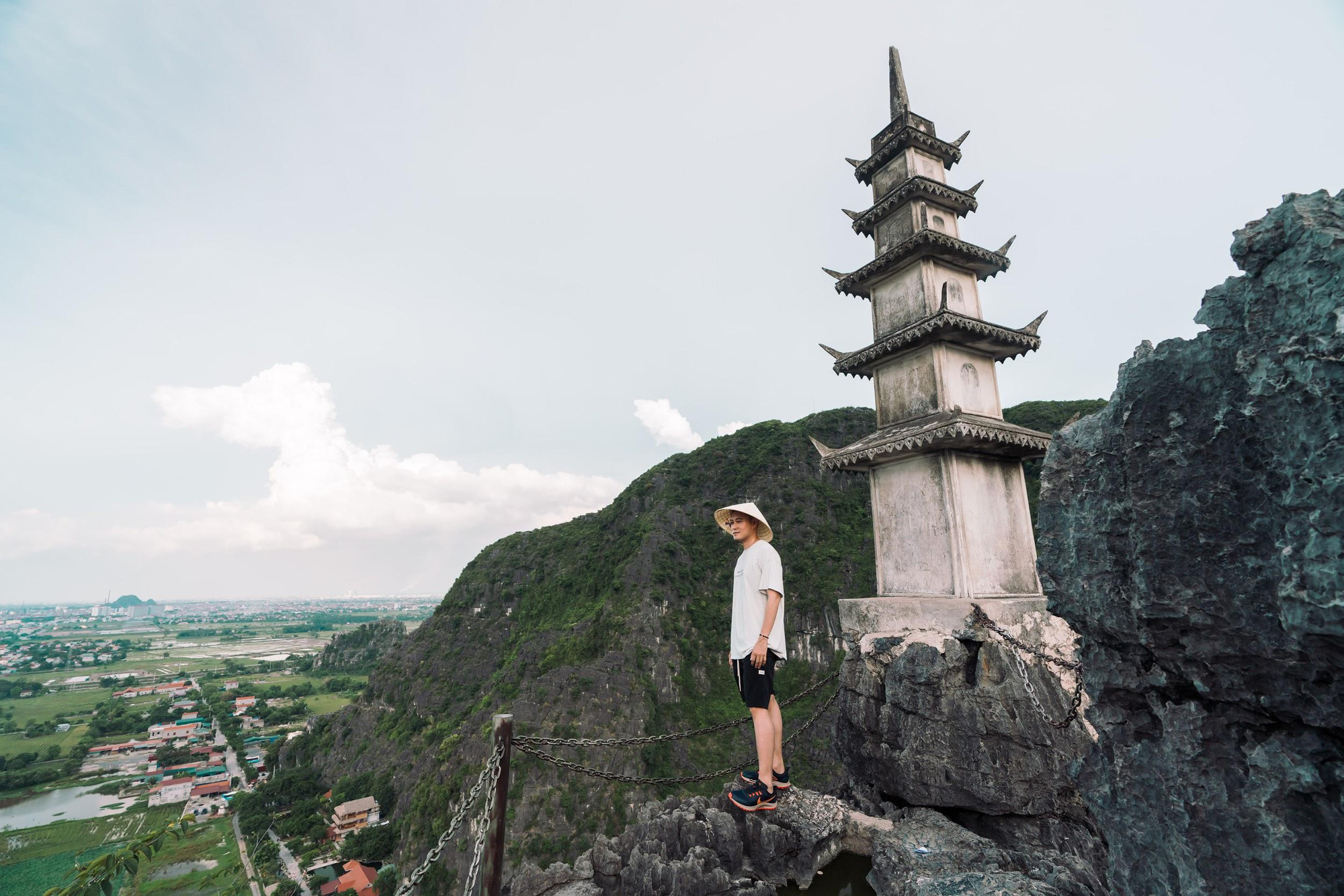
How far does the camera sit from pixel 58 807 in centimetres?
4709

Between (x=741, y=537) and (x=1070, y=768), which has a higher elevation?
(x=741, y=537)

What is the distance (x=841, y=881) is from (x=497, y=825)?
3.41 metres

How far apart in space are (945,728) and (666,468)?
6332 centimetres

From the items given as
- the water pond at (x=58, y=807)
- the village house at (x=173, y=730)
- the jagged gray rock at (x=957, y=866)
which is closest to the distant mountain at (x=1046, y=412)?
the jagged gray rock at (x=957, y=866)

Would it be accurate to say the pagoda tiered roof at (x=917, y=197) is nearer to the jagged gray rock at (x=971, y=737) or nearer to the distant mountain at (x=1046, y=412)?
the jagged gray rock at (x=971, y=737)

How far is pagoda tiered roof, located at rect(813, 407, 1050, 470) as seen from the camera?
7.91 metres

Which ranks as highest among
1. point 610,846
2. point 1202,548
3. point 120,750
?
point 1202,548

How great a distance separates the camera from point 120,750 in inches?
2386

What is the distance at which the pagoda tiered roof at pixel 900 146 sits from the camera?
401 inches

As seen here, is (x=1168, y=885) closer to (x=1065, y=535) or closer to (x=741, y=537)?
(x=1065, y=535)

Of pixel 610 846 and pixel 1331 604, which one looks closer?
pixel 1331 604

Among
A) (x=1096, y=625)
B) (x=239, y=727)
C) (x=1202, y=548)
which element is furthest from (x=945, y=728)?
(x=239, y=727)

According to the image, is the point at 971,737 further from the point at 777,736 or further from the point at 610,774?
the point at 610,774

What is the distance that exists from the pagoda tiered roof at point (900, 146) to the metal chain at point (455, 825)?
11603 mm
